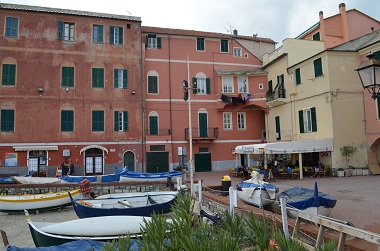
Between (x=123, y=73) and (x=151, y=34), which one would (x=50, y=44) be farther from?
(x=151, y=34)

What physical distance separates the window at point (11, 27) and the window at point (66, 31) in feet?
10.8

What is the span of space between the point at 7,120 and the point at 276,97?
22035mm

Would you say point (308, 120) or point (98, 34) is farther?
point (98, 34)

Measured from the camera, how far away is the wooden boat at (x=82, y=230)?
23.8ft

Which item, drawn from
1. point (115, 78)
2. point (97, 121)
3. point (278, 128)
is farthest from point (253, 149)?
point (115, 78)

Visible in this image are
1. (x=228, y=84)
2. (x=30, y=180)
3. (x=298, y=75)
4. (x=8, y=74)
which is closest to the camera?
(x=30, y=180)

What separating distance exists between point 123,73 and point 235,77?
10.6 metres

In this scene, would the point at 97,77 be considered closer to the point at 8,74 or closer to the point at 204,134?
the point at 8,74

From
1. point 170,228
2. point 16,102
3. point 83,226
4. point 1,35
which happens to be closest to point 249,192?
point 83,226

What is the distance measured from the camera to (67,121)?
24.8m

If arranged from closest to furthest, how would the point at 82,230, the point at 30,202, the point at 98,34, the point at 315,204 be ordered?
the point at 315,204
the point at 82,230
the point at 30,202
the point at 98,34

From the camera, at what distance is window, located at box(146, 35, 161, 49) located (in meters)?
28.1

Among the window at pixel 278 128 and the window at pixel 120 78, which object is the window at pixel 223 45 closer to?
the window at pixel 278 128

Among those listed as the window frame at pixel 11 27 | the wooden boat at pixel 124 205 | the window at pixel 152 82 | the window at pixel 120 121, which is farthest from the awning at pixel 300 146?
the window frame at pixel 11 27
